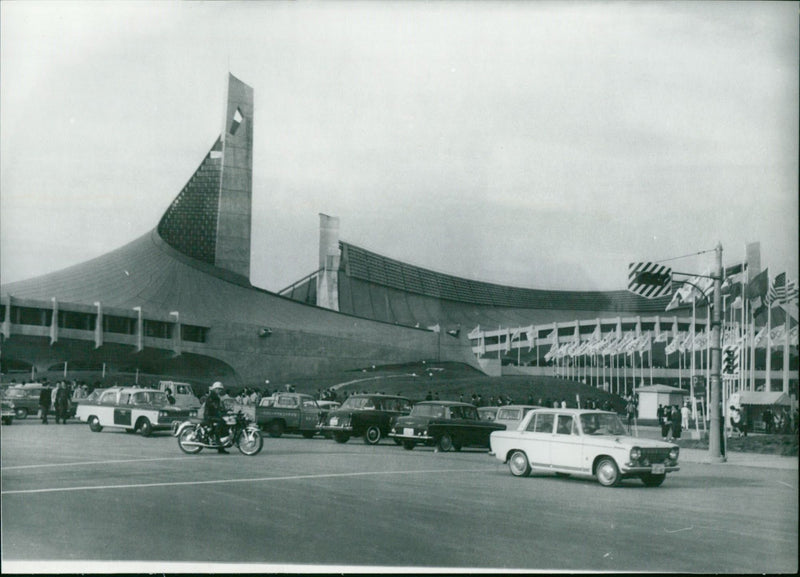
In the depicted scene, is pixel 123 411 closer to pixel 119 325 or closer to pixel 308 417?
pixel 308 417

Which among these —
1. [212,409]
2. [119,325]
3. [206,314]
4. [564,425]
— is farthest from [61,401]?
[206,314]

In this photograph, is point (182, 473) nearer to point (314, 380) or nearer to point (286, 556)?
point (286, 556)

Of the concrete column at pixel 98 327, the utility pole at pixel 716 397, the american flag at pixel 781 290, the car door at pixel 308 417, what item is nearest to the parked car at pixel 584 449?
the utility pole at pixel 716 397

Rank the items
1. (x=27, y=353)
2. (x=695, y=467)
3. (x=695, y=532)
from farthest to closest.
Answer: (x=27, y=353) < (x=695, y=467) < (x=695, y=532)

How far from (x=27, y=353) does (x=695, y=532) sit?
146 ft

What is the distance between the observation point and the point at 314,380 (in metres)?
48.8

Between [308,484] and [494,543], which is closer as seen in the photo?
[494,543]

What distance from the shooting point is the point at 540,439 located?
1300 centimetres

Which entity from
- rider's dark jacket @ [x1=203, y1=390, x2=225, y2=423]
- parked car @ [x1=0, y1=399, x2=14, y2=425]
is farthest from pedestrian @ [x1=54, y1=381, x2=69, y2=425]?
rider's dark jacket @ [x1=203, y1=390, x2=225, y2=423]

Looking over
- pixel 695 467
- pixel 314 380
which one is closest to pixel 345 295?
pixel 314 380

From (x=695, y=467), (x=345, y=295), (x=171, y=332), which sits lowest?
(x=695, y=467)

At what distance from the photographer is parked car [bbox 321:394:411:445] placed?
2016 centimetres

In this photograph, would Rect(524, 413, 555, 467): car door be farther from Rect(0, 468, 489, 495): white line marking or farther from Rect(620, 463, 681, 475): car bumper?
Rect(620, 463, 681, 475): car bumper

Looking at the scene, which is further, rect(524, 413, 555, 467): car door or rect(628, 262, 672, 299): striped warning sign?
rect(628, 262, 672, 299): striped warning sign
